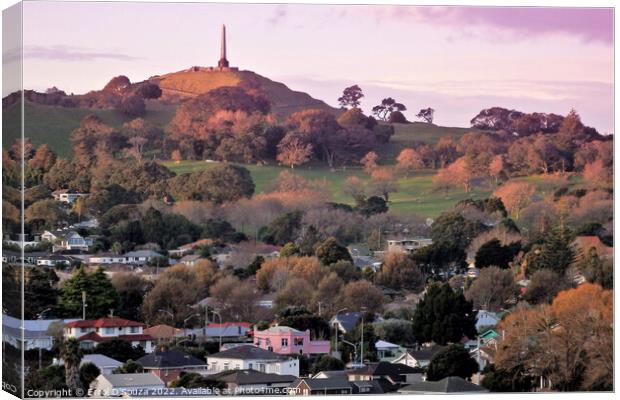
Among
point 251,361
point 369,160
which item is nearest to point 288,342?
point 251,361

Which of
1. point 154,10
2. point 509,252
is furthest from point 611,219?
point 154,10

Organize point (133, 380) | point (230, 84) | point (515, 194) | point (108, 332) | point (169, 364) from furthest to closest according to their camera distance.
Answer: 1. point (515, 194)
2. point (230, 84)
3. point (108, 332)
4. point (169, 364)
5. point (133, 380)

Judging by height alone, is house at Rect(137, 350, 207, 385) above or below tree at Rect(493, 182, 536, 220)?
below

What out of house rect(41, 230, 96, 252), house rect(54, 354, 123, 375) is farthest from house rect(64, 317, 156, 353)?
house rect(41, 230, 96, 252)

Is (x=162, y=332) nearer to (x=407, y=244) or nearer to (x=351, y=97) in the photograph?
(x=351, y=97)

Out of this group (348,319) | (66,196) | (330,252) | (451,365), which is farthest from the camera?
(330,252)

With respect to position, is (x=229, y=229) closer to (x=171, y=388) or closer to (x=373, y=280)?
(x=373, y=280)

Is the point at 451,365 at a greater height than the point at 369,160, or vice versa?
the point at 369,160

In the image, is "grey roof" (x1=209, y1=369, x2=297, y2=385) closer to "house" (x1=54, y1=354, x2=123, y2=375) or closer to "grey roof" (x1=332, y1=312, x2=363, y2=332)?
"house" (x1=54, y1=354, x2=123, y2=375)
